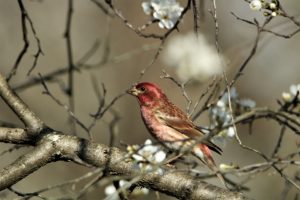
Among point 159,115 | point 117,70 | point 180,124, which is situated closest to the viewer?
point 180,124

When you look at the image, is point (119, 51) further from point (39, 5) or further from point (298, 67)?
point (298, 67)

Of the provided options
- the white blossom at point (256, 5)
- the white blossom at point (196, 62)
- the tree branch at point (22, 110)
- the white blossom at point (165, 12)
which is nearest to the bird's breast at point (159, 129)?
the white blossom at point (196, 62)

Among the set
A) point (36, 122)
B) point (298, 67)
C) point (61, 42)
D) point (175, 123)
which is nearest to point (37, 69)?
point (61, 42)

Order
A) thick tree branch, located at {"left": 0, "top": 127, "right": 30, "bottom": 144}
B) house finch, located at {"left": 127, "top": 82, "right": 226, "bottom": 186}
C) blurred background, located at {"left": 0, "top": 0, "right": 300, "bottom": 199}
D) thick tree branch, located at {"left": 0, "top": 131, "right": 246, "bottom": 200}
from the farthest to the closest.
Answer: blurred background, located at {"left": 0, "top": 0, "right": 300, "bottom": 199} < house finch, located at {"left": 127, "top": 82, "right": 226, "bottom": 186} < thick tree branch, located at {"left": 0, "top": 127, "right": 30, "bottom": 144} < thick tree branch, located at {"left": 0, "top": 131, "right": 246, "bottom": 200}

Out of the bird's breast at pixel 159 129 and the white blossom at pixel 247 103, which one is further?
the bird's breast at pixel 159 129

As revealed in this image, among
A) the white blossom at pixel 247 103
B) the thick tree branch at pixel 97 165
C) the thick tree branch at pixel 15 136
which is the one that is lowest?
the thick tree branch at pixel 97 165

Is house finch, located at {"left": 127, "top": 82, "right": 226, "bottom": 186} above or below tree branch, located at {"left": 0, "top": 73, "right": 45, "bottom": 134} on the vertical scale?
above

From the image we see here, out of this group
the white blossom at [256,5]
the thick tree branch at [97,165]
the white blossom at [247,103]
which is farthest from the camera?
the white blossom at [247,103]

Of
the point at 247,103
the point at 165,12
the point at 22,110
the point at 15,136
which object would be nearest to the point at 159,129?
the point at 247,103

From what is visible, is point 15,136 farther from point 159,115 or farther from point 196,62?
point 159,115

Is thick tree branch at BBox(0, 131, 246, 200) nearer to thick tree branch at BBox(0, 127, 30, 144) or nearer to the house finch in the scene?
thick tree branch at BBox(0, 127, 30, 144)

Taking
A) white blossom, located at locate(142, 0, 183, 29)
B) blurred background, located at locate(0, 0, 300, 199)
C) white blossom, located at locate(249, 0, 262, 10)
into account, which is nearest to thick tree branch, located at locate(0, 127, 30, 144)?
white blossom, located at locate(142, 0, 183, 29)

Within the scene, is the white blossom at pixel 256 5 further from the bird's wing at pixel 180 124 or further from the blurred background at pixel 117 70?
the blurred background at pixel 117 70

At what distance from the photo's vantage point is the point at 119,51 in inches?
716
